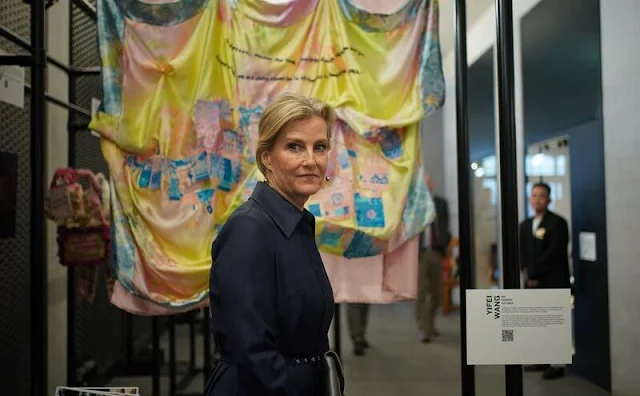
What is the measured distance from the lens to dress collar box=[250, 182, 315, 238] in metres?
1.38

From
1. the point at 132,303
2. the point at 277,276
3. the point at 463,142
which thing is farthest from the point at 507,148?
the point at 132,303

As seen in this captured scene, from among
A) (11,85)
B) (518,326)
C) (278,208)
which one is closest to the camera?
(278,208)

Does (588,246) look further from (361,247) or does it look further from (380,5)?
(380,5)

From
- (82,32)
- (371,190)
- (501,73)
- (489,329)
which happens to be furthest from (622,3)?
(82,32)

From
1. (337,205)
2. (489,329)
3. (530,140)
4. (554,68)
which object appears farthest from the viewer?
(530,140)

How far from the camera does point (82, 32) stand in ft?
11.6

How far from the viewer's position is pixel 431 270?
6.08 meters

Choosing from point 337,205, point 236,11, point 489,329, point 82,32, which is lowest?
point 489,329

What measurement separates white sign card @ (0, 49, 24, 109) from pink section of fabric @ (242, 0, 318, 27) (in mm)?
968

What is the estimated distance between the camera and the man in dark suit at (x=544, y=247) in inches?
165

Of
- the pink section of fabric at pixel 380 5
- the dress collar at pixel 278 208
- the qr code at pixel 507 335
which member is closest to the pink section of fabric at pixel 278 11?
the pink section of fabric at pixel 380 5

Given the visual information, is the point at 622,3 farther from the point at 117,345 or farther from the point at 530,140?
the point at 117,345

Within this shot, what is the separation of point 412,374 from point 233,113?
262cm

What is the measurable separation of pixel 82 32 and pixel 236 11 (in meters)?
1.59
